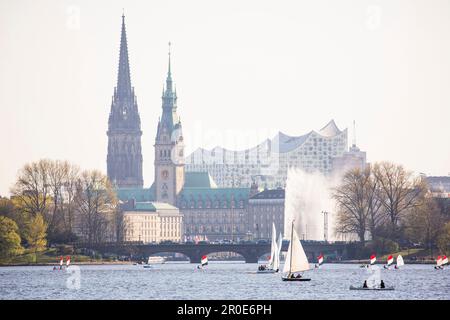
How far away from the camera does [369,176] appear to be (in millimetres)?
182750

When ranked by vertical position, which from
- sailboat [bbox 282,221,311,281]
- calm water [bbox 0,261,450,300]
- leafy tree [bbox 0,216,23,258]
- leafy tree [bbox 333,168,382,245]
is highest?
leafy tree [bbox 333,168,382,245]

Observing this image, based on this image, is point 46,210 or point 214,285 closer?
point 214,285

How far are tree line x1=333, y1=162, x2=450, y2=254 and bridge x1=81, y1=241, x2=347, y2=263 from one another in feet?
13.3

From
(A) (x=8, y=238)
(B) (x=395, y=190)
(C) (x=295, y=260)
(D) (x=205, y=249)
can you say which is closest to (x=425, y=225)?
(B) (x=395, y=190)

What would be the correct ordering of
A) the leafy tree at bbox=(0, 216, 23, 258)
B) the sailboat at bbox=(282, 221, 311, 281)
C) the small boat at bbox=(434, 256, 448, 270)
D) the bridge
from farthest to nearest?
the bridge, the leafy tree at bbox=(0, 216, 23, 258), the small boat at bbox=(434, 256, 448, 270), the sailboat at bbox=(282, 221, 311, 281)

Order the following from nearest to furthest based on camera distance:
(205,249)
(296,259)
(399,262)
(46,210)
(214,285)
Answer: (214,285), (296,259), (399,262), (46,210), (205,249)

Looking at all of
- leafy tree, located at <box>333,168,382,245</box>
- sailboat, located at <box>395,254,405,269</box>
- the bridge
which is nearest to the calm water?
sailboat, located at <box>395,254,405,269</box>

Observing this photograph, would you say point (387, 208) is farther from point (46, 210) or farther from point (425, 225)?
point (46, 210)

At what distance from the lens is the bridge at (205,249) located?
617 feet

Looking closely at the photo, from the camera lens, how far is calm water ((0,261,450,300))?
103000mm

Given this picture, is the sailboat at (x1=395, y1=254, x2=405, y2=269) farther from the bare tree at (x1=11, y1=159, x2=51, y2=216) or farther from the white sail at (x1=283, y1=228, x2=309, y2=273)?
the bare tree at (x1=11, y1=159, x2=51, y2=216)

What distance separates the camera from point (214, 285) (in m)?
Result: 121

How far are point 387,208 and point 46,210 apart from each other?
130ft
